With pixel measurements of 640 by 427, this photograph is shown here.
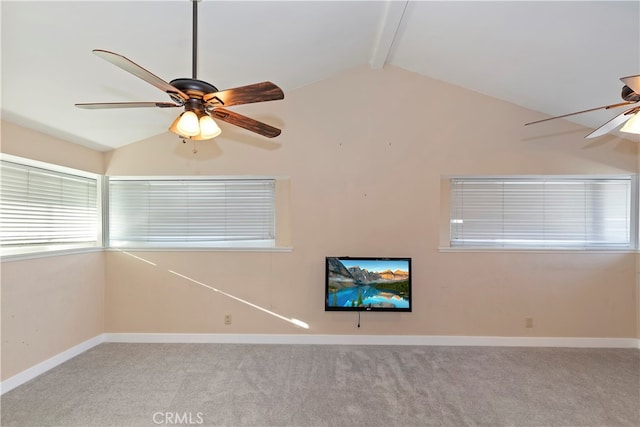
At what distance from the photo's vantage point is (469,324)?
10.6 ft

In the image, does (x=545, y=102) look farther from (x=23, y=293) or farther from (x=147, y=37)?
(x=23, y=293)

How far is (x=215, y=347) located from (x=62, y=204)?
229 cm

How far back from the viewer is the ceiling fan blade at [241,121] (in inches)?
69.5

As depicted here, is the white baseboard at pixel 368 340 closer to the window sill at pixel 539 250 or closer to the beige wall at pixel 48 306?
the beige wall at pixel 48 306

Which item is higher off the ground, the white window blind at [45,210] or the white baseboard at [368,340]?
the white window blind at [45,210]

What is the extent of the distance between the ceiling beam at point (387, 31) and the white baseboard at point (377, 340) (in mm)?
3177

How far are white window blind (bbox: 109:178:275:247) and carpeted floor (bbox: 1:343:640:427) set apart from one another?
1.26 metres

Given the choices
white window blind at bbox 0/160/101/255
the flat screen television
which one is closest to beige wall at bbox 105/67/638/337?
the flat screen television

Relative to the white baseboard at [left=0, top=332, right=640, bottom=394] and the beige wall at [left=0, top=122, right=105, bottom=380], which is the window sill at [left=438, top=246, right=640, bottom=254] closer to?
the white baseboard at [left=0, top=332, right=640, bottom=394]

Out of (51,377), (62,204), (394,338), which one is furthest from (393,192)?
(51,377)

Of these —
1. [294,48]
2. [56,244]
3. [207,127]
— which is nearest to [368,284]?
[207,127]

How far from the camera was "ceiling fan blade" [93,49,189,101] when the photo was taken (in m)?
1.17

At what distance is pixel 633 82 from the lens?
1.49 meters

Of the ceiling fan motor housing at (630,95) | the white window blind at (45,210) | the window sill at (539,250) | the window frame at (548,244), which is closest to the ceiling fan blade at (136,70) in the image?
the white window blind at (45,210)
